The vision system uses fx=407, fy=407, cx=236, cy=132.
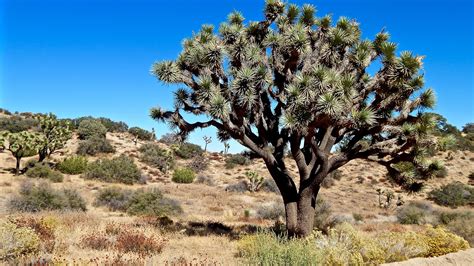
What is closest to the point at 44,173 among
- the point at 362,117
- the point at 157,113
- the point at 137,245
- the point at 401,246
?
the point at 157,113

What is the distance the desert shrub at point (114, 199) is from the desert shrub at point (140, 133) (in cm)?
3686

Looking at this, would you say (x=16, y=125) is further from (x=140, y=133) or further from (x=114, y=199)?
(x=114, y=199)

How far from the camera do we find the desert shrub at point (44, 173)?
96.3ft

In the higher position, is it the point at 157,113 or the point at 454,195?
the point at 157,113

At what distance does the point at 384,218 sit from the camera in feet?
78.7

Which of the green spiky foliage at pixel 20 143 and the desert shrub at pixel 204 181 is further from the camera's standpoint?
the desert shrub at pixel 204 181

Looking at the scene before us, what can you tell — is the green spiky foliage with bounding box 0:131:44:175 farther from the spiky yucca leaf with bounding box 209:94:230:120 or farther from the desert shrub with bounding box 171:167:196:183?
the spiky yucca leaf with bounding box 209:94:230:120

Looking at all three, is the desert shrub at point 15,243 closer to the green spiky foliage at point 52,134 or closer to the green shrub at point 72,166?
the green shrub at point 72,166

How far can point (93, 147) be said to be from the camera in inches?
1714

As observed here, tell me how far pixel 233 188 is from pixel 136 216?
661 inches

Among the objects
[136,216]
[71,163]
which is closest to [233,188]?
[71,163]

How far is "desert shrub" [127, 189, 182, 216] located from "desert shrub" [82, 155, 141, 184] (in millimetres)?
12661

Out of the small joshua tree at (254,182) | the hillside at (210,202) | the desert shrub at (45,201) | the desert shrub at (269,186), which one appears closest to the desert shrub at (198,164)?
the hillside at (210,202)

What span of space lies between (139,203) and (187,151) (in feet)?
111
